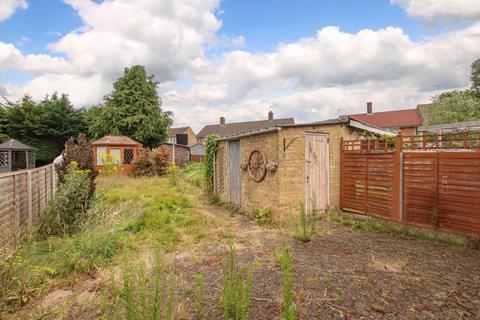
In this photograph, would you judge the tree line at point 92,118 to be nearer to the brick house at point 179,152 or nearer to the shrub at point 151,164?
Result: the brick house at point 179,152

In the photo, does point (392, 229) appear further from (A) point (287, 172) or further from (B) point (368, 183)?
(A) point (287, 172)

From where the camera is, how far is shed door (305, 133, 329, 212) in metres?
7.40

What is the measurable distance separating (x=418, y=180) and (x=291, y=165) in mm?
2829

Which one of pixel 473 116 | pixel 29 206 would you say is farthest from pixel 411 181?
pixel 473 116

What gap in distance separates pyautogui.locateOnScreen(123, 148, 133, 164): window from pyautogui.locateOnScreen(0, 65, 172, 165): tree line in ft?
18.0

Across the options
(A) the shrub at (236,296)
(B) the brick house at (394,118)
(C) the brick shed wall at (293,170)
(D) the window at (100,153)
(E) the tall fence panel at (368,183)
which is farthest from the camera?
(B) the brick house at (394,118)

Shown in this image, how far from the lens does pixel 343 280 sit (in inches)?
149

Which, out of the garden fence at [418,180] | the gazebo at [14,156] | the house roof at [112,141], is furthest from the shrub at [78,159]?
the gazebo at [14,156]

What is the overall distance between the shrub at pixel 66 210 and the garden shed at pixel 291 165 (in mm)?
4411

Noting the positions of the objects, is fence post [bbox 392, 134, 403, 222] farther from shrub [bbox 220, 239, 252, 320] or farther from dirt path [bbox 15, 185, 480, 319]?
shrub [bbox 220, 239, 252, 320]

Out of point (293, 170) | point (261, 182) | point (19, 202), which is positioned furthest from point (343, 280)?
point (19, 202)

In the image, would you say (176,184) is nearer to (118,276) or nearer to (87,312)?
(118,276)

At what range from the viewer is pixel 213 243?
5664 mm

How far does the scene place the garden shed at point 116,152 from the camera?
16.9 metres
